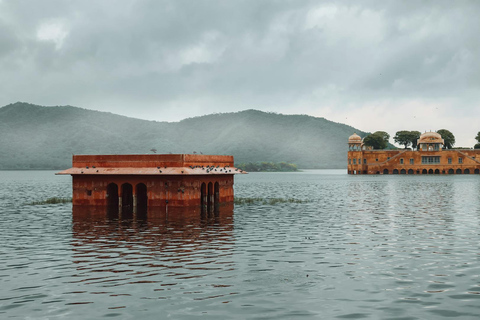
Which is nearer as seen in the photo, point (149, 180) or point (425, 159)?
point (149, 180)

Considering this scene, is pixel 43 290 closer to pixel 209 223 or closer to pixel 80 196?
pixel 209 223

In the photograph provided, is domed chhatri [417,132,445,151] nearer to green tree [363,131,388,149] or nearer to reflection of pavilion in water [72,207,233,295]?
green tree [363,131,388,149]

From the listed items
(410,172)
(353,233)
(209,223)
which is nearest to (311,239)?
(353,233)

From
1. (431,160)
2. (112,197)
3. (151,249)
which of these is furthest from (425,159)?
(151,249)

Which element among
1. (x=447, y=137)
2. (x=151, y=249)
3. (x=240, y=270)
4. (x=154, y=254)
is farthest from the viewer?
(x=447, y=137)

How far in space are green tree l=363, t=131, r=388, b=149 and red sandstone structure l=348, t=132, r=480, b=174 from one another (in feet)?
62.2

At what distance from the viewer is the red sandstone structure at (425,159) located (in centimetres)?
16538

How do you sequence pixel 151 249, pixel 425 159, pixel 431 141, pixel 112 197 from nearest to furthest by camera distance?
pixel 151 249, pixel 112 197, pixel 431 141, pixel 425 159

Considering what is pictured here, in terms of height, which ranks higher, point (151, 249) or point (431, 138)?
point (431, 138)

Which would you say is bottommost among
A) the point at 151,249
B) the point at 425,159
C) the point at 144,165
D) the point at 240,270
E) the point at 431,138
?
the point at 240,270

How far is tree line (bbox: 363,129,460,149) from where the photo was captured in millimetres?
188000

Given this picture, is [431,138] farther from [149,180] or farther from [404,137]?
[149,180]

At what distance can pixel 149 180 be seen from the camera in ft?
146

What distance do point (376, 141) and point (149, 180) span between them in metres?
158
